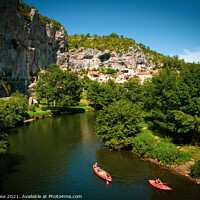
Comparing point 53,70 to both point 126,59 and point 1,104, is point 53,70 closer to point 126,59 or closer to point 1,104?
point 1,104

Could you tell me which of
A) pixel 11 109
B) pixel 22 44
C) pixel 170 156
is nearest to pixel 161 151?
pixel 170 156

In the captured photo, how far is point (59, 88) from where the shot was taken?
177 feet

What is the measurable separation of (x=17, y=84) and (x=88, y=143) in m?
51.9

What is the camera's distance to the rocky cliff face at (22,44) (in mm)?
63994

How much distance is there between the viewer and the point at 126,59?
129250mm

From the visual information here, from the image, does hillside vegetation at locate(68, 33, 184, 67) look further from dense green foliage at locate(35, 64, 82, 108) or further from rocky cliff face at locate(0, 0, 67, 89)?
dense green foliage at locate(35, 64, 82, 108)

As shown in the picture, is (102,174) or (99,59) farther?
(99,59)

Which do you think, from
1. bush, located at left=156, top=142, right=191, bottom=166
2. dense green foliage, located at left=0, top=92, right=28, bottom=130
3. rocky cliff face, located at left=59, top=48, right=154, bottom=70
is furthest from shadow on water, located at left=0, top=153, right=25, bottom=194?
rocky cliff face, located at left=59, top=48, right=154, bottom=70

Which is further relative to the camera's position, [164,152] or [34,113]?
[34,113]

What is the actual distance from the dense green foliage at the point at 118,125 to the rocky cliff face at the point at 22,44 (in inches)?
2033

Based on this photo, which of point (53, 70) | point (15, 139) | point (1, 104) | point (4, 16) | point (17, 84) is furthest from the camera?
point (17, 84)

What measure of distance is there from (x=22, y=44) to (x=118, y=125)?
6411 centimetres

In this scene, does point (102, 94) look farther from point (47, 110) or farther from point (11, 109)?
point (11, 109)

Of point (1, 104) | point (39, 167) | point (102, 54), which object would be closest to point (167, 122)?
point (39, 167)
